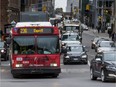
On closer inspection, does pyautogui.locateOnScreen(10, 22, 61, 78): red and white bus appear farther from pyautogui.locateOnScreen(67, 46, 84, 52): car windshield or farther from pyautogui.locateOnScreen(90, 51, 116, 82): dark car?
pyautogui.locateOnScreen(67, 46, 84, 52): car windshield

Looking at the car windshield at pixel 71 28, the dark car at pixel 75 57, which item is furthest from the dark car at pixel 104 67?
the car windshield at pixel 71 28

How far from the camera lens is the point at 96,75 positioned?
26.4m

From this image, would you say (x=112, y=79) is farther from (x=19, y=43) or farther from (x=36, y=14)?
(x=36, y=14)

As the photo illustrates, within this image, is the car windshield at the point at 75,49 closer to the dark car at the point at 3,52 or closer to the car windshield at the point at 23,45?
the dark car at the point at 3,52

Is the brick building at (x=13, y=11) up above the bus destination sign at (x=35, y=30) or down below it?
below

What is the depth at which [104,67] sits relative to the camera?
2473cm

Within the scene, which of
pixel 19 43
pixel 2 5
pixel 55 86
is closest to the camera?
pixel 55 86

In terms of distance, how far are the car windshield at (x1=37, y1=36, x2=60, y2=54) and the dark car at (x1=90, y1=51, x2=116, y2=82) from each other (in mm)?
2111

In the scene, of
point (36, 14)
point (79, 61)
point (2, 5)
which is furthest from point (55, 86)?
point (2, 5)

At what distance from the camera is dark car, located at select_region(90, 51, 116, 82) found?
2438 centimetres

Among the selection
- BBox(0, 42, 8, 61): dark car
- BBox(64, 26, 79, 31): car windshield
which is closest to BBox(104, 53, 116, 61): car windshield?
BBox(0, 42, 8, 61): dark car

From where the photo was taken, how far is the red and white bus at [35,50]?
27672mm

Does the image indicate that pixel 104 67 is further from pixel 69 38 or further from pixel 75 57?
pixel 69 38

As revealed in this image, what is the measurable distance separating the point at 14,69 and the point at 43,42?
79.0 inches
